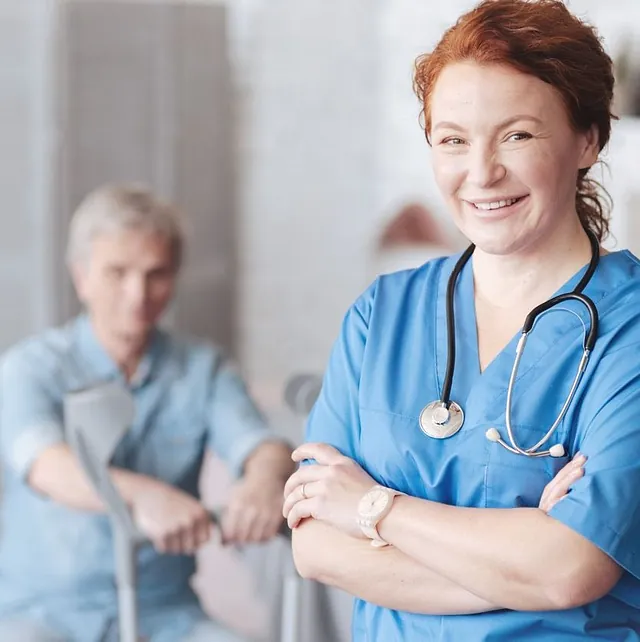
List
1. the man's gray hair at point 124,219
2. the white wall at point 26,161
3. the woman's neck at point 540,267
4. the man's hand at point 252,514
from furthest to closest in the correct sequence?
the white wall at point 26,161
the man's gray hair at point 124,219
the man's hand at point 252,514
the woman's neck at point 540,267

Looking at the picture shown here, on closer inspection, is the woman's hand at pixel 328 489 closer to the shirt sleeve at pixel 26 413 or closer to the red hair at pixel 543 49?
the red hair at pixel 543 49

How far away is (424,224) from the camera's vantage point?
2.51 metres

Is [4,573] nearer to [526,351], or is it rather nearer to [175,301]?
[175,301]

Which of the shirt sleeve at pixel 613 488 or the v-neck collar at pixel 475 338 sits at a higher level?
the v-neck collar at pixel 475 338

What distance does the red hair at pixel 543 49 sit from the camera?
0.81 m

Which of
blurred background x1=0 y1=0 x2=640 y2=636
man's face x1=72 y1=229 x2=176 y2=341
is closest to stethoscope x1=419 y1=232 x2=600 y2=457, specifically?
man's face x1=72 y1=229 x2=176 y2=341

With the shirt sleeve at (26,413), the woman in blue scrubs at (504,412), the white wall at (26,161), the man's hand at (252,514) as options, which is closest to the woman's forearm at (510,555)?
the woman in blue scrubs at (504,412)

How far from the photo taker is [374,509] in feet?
2.72

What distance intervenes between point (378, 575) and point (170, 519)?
0.69 metres

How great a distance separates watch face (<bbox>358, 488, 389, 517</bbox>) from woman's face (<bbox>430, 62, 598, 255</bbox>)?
219 millimetres

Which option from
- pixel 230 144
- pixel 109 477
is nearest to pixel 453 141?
pixel 109 477

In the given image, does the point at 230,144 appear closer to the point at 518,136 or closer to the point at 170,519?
the point at 170,519

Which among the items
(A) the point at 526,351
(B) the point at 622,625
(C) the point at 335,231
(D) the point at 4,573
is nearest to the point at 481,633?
(B) the point at 622,625

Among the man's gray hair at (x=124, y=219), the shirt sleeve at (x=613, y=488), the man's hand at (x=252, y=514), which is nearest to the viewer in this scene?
the shirt sleeve at (x=613, y=488)
